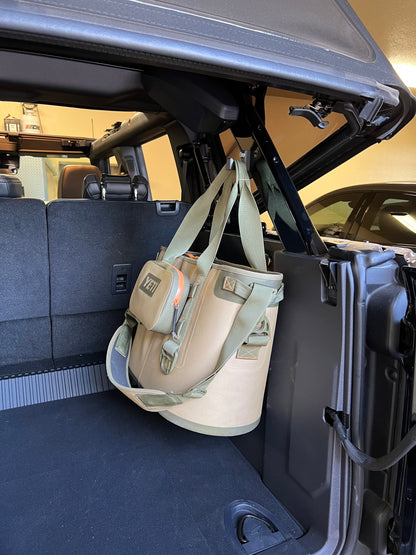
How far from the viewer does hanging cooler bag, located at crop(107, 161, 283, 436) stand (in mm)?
1007

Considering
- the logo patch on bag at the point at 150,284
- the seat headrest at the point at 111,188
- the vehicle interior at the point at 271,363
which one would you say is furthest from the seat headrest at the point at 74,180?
the logo patch on bag at the point at 150,284

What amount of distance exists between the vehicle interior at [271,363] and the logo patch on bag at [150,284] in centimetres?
37

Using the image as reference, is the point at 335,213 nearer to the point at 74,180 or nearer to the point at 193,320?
the point at 74,180

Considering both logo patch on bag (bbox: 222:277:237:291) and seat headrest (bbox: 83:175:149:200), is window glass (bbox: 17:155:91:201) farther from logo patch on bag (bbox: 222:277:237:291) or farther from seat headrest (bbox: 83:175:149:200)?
logo patch on bag (bbox: 222:277:237:291)

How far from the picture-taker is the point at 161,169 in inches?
202

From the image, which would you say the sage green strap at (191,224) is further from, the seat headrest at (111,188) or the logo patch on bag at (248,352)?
the seat headrest at (111,188)

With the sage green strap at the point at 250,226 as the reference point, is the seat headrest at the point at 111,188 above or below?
above

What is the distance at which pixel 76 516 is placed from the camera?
38.7 inches

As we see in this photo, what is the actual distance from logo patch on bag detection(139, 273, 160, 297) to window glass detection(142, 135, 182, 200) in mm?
3907

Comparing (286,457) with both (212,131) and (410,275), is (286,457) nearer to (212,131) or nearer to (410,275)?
(410,275)

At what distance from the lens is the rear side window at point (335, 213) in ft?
9.75

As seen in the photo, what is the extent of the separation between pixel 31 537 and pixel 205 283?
0.81m

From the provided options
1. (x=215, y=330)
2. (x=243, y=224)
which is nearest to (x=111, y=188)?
(x=243, y=224)

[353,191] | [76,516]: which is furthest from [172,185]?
[76,516]
